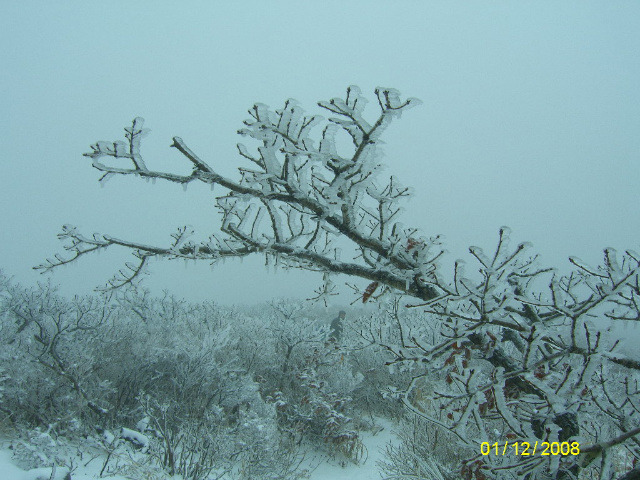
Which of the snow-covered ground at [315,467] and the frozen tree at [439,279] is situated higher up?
the frozen tree at [439,279]

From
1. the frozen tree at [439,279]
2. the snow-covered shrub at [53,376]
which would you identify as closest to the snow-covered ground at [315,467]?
the snow-covered shrub at [53,376]

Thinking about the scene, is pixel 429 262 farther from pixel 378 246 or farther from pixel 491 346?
pixel 491 346

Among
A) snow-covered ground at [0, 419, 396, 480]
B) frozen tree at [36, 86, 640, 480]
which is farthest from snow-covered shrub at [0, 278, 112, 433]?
frozen tree at [36, 86, 640, 480]

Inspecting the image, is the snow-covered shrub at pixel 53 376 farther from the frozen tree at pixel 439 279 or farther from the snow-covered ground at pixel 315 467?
the frozen tree at pixel 439 279

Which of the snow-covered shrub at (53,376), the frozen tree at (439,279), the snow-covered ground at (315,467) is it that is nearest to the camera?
the frozen tree at (439,279)

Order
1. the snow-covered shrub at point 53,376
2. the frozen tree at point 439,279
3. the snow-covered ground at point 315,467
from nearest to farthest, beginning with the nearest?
1. the frozen tree at point 439,279
2. the snow-covered ground at point 315,467
3. the snow-covered shrub at point 53,376

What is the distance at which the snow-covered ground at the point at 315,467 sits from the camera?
13.8 ft

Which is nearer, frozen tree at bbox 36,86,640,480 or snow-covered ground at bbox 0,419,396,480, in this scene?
frozen tree at bbox 36,86,640,480

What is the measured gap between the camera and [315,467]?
32.4 ft

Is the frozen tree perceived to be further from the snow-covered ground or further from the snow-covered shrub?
the snow-covered shrub

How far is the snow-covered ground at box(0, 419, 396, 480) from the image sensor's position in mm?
4219

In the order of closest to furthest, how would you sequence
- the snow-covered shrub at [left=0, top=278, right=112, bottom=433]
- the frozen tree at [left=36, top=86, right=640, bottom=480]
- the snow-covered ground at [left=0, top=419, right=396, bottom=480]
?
the frozen tree at [left=36, top=86, right=640, bottom=480] → the snow-covered ground at [left=0, top=419, right=396, bottom=480] → the snow-covered shrub at [left=0, top=278, right=112, bottom=433]

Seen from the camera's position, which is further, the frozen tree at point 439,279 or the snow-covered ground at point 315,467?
the snow-covered ground at point 315,467

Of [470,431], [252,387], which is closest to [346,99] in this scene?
[470,431]
